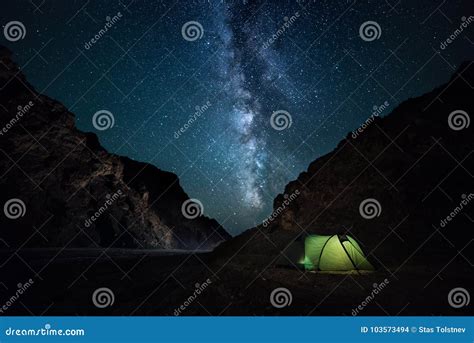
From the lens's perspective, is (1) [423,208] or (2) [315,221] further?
(2) [315,221]

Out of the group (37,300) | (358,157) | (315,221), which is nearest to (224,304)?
(37,300)

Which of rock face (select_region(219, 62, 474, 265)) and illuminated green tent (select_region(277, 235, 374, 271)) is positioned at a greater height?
rock face (select_region(219, 62, 474, 265))

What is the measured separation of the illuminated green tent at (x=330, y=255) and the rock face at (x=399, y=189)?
275 centimetres

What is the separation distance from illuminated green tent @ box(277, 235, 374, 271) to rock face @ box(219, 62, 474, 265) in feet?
9.02

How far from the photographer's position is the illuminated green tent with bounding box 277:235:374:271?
15961 millimetres

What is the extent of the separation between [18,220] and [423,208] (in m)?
46.7

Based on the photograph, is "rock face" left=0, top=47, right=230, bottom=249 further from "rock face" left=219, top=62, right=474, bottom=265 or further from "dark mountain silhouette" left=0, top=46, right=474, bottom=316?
"rock face" left=219, top=62, right=474, bottom=265

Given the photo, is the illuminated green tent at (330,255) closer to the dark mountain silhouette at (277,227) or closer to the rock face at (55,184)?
the dark mountain silhouette at (277,227)

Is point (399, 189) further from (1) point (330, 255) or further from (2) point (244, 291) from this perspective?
(2) point (244, 291)

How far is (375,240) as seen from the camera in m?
21.9

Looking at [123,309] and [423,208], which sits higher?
[423,208]

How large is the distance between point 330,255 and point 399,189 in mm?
12279

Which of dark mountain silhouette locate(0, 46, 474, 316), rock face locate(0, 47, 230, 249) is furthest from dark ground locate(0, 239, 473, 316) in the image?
rock face locate(0, 47, 230, 249)

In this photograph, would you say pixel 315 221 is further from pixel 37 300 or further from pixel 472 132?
pixel 37 300
